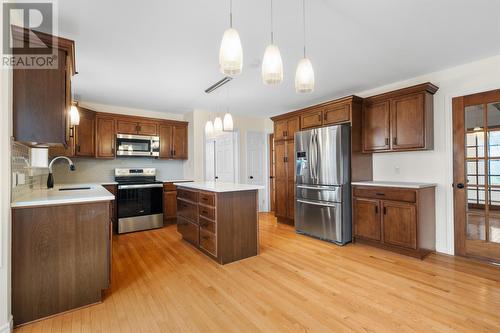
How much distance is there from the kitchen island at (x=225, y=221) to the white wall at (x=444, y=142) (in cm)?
232

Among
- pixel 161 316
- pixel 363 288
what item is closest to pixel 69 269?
pixel 161 316

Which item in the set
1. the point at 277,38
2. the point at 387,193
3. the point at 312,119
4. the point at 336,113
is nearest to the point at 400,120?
the point at 336,113

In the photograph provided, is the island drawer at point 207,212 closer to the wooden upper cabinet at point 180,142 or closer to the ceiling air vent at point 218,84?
the ceiling air vent at point 218,84

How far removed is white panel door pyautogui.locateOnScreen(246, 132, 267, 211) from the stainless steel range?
2171 millimetres

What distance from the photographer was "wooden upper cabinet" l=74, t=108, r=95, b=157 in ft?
13.9

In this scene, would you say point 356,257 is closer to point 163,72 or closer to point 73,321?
point 73,321

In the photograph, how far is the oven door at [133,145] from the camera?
4.68 metres

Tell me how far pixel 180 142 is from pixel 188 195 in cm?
222

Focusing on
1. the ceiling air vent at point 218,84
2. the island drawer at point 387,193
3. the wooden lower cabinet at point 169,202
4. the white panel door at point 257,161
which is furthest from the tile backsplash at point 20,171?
the white panel door at point 257,161

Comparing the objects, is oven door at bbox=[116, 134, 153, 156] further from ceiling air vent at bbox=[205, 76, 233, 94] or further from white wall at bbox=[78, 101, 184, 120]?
ceiling air vent at bbox=[205, 76, 233, 94]

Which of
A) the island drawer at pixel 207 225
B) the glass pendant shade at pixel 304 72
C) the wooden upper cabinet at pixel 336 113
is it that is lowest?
the island drawer at pixel 207 225

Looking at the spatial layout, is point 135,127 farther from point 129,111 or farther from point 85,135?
point 85,135

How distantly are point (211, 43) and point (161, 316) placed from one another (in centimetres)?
253

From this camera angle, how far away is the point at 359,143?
12.3 feet
